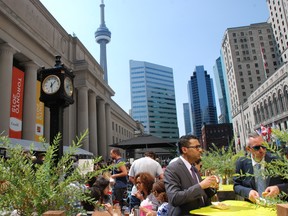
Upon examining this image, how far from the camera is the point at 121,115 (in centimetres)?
6844

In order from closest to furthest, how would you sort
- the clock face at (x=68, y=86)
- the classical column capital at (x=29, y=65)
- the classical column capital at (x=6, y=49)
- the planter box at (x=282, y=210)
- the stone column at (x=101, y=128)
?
the planter box at (x=282, y=210)
the clock face at (x=68, y=86)
the classical column capital at (x=6, y=49)
the classical column capital at (x=29, y=65)
the stone column at (x=101, y=128)

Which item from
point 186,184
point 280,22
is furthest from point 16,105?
point 280,22

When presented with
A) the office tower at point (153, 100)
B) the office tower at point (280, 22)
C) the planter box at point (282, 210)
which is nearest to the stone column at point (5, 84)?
the planter box at point (282, 210)

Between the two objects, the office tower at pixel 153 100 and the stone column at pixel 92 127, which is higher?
the office tower at pixel 153 100

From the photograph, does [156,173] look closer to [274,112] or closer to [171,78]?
[274,112]

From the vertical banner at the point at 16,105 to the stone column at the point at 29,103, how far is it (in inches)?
32.8

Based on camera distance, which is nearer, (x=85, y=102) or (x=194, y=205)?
(x=194, y=205)

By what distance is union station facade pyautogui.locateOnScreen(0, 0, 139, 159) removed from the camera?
2069 centimetres

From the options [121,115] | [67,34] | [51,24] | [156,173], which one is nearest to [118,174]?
[156,173]

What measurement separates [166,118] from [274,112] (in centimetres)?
11322

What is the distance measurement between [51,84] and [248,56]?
107 meters

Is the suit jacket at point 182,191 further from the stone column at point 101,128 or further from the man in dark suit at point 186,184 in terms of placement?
the stone column at point 101,128

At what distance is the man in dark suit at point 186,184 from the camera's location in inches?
110

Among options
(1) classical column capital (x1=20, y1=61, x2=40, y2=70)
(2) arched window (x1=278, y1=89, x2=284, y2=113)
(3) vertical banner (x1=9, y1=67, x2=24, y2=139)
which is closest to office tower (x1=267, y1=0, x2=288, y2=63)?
(2) arched window (x1=278, y1=89, x2=284, y2=113)
